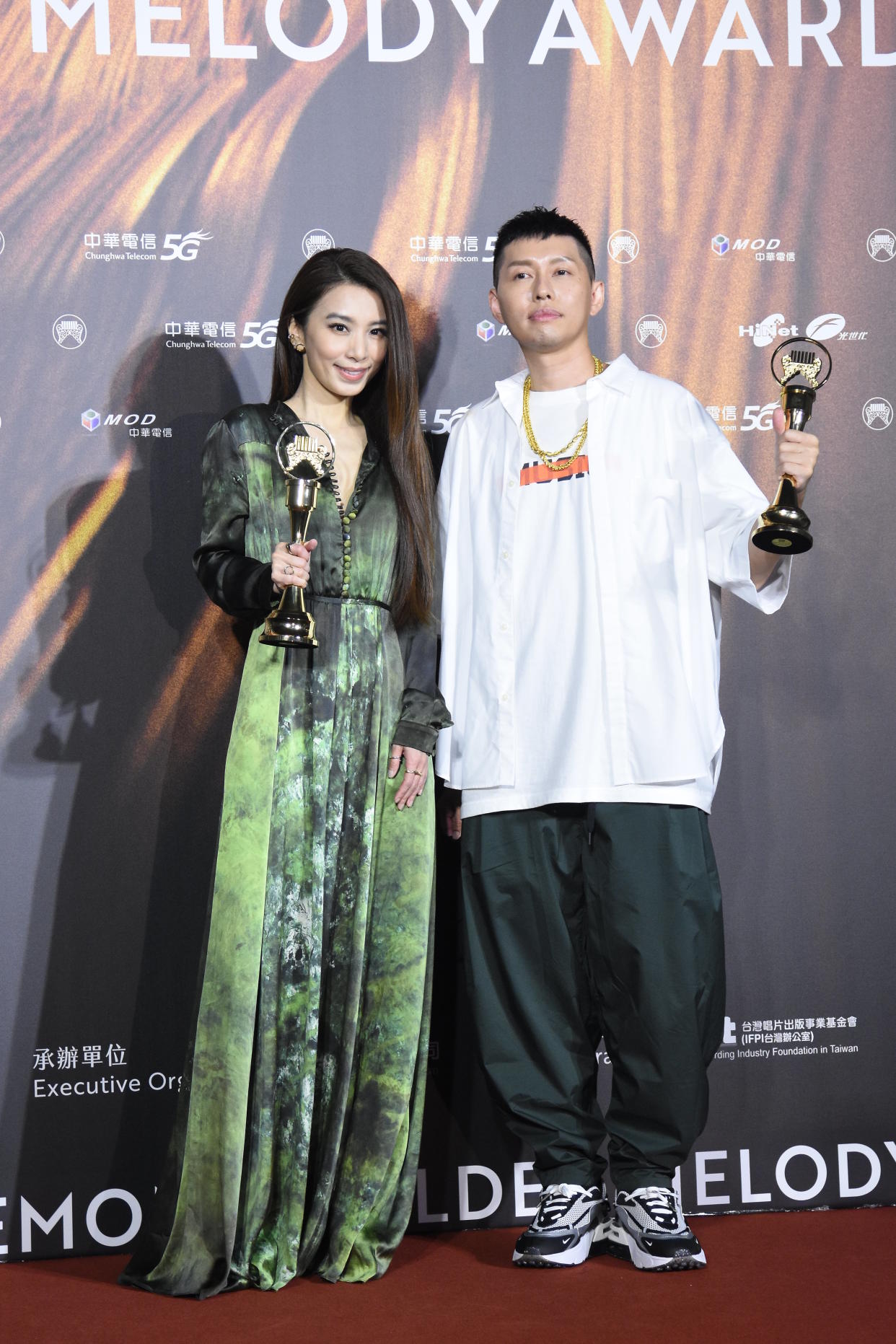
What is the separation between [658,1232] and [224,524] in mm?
1755

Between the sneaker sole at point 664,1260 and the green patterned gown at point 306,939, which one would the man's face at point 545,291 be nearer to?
the green patterned gown at point 306,939

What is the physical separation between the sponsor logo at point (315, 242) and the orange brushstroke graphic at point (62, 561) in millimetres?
670

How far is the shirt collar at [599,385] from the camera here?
3.20 metres

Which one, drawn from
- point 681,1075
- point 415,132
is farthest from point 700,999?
point 415,132

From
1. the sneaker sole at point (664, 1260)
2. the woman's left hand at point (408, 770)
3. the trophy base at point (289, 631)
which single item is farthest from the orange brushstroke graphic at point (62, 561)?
the sneaker sole at point (664, 1260)

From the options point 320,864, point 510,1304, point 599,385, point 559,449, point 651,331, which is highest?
point 651,331

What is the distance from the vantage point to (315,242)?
3.56m

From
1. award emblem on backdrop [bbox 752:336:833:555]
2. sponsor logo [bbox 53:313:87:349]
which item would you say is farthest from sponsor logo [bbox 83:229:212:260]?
award emblem on backdrop [bbox 752:336:833:555]

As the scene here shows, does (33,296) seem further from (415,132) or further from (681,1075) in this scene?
(681,1075)

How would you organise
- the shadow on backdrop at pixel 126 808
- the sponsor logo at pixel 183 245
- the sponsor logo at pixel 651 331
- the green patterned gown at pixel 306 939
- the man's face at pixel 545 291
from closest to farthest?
the green patterned gown at pixel 306 939 → the man's face at pixel 545 291 → the shadow on backdrop at pixel 126 808 → the sponsor logo at pixel 183 245 → the sponsor logo at pixel 651 331

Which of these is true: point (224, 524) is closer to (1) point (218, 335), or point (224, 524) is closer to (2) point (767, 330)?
(1) point (218, 335)

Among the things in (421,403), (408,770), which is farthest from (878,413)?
(408,770)

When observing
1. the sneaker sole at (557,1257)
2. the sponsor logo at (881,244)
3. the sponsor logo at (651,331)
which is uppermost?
the sponsor logo at (881,244)

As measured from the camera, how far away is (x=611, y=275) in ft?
11.9
